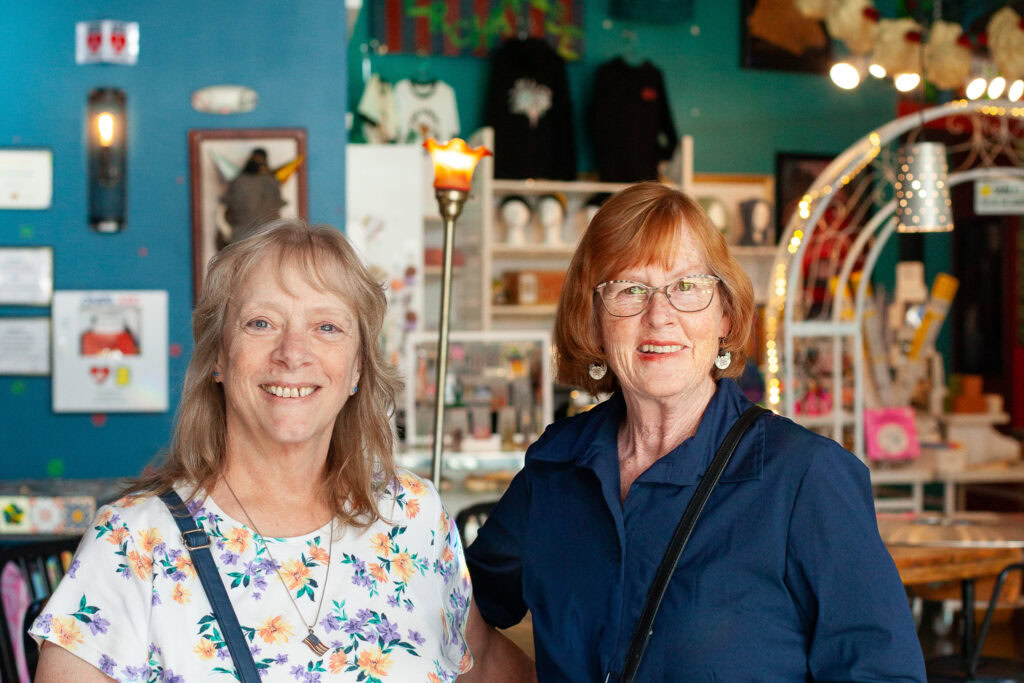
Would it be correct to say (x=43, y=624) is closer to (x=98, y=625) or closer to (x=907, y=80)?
(x=98, y=625)

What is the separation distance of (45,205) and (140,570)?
2.88m

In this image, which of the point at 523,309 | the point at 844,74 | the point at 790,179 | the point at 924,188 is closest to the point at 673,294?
the point at 924,188

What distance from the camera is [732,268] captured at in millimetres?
1634

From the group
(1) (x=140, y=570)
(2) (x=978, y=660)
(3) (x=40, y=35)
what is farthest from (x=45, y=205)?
(2) (x=978, y=660)

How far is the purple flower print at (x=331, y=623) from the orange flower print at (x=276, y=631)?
0.05 meters

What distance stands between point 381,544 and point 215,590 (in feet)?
0.96

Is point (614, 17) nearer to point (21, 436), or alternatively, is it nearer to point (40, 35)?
point (40, 35)

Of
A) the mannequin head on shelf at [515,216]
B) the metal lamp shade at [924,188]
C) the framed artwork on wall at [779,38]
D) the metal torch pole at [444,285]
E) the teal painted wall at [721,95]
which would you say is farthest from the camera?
the framed artwork on wall at [779,38]

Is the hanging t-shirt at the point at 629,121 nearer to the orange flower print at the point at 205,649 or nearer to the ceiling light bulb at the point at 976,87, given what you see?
the ceiling light bulb at the point at 976,87

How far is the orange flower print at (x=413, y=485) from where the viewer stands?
1853mm

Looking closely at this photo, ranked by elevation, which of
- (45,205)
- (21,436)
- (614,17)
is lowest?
(21,436)

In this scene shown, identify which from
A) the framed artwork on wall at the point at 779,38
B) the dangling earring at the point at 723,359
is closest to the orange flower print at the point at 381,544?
the dangling earring at the point at 723,359

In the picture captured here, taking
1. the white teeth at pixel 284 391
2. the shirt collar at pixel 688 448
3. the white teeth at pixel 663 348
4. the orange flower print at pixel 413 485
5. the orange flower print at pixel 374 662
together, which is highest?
the white teeth at pixel 663 348

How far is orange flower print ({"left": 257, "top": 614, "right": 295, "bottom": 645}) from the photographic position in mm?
1564
